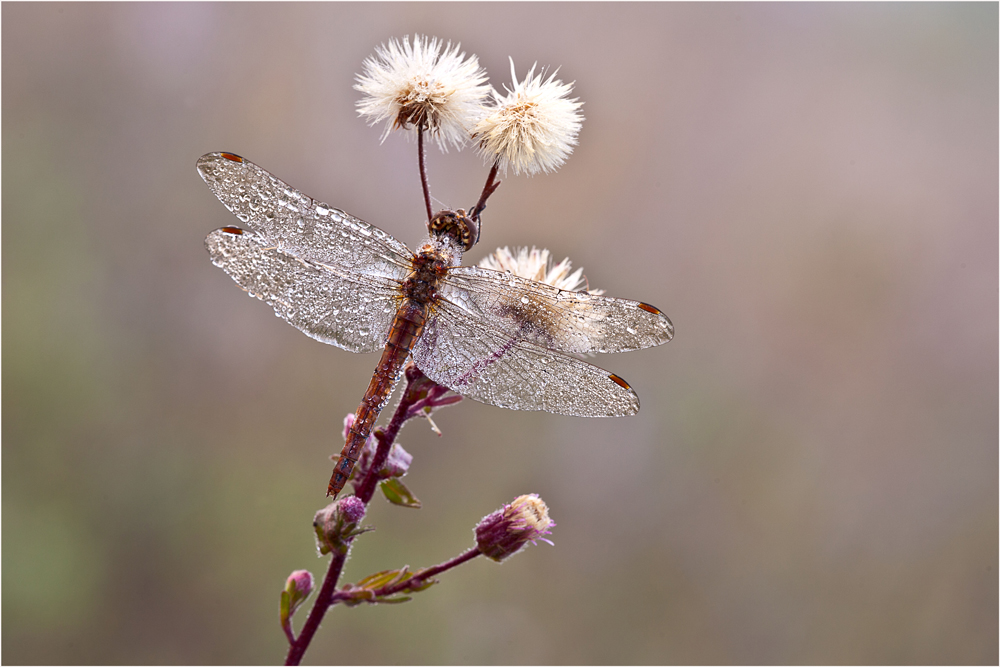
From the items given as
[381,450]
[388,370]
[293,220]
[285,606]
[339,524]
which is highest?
[293,220]

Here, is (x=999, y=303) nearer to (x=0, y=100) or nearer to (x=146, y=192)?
(x=146, y=192)

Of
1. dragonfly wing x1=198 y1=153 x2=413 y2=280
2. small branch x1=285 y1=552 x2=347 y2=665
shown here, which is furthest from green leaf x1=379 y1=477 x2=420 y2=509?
dragonfly wing x1=198 y1=153 x2=413 y2=280

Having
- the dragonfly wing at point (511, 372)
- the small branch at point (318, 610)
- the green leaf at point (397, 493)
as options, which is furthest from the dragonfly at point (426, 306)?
the small branch at point (318, 610)

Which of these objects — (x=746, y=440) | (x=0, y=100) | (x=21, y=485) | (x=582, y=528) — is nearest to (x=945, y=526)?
(x=746, y=440)

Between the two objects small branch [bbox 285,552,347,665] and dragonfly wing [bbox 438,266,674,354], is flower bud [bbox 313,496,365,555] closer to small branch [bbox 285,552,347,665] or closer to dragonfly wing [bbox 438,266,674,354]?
small branch [bbox 285,552,347,665]

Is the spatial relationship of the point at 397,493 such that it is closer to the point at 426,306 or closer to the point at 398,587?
the point at 398,587

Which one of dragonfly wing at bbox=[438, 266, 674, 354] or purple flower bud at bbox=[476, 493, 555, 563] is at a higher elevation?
dragonfly wing at bbox=[438, 266, 674, 354]

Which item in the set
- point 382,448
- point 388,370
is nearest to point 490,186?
point 388,370
